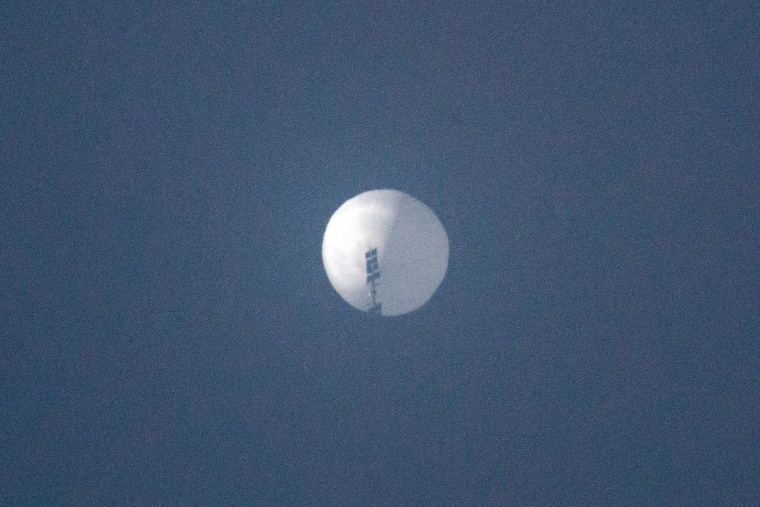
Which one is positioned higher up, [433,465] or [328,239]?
[328,239]

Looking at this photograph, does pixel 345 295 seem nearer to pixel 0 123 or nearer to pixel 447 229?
pixel 447 229

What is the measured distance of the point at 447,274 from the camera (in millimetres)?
3586

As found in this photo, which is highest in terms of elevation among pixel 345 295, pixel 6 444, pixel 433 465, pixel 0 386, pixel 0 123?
pixel 0 123

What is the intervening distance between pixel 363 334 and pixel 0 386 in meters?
2.39

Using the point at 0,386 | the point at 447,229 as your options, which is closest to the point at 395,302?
the point at 447,229

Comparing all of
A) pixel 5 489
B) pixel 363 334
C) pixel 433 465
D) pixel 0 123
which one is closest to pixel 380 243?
pixel 363 334

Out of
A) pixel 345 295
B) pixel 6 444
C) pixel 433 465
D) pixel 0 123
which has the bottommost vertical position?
pixel 433 465

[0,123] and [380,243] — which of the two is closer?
[380,243]

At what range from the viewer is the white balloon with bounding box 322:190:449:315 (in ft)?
11.2

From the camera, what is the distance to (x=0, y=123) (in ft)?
12.1

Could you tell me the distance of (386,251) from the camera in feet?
11.1

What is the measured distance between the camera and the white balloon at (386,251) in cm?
342

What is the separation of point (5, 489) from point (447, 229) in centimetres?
330

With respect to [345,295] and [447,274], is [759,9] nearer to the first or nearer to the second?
[447,274]
